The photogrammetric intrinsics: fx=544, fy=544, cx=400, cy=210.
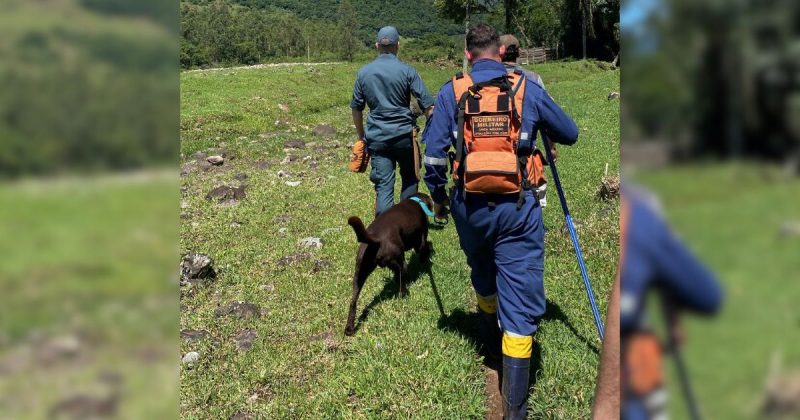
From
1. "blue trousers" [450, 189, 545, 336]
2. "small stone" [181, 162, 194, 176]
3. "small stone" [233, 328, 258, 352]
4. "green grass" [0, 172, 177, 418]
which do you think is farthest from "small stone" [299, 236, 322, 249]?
"small stone" [181, 162, 194, 176]

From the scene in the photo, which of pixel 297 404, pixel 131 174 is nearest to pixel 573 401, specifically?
pixel 297 404

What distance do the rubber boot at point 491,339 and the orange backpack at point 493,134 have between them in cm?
146

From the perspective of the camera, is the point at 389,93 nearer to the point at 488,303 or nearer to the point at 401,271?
the point at 401,271

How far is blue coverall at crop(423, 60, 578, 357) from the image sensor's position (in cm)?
329

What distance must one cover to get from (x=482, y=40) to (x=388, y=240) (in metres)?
2.35

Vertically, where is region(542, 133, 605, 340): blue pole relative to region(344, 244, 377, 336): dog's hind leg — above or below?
above

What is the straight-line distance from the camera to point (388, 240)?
528cm

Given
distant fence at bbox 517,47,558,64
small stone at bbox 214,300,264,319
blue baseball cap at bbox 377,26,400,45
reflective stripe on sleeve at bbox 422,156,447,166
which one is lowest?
small stone at bbox 214,300,264,319

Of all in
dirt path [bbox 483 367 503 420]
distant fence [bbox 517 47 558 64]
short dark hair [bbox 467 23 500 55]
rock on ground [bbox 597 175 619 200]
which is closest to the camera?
short dark hair [bbox 467 23 500 55]

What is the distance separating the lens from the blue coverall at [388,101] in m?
5.87

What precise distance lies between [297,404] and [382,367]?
697 millimetres

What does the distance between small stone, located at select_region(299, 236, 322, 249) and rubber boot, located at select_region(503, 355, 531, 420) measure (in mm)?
4567

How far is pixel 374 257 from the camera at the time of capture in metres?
5.18

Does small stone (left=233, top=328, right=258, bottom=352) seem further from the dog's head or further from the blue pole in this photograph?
the blue pole
